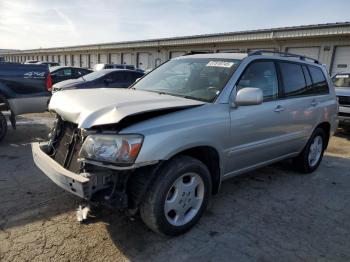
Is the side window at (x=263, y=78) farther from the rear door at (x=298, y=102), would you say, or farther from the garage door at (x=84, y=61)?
the garage door at (x=84, y=61)

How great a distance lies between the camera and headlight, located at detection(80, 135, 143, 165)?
2514 millimetres

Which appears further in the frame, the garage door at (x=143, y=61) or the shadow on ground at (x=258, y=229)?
the garage door at (x=143, y=61)

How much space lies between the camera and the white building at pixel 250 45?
1716 cm

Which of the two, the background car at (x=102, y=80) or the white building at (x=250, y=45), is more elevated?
the white building at (x=250, y=45)

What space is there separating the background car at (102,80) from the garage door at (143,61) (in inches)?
801

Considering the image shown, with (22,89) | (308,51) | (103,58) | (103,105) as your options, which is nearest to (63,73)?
(22,89)

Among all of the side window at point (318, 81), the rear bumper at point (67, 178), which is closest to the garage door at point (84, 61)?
the side window at point (318, 81)

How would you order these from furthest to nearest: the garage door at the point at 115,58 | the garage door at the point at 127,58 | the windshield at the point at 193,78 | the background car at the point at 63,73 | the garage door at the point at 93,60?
the garage door at the point at 93,60
the garage door at the point at 115,58
the garage door at the point at 127,58
the background car at the point at 63,73
the windshield at the point at 193,78

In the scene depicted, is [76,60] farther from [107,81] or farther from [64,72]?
[107,81]

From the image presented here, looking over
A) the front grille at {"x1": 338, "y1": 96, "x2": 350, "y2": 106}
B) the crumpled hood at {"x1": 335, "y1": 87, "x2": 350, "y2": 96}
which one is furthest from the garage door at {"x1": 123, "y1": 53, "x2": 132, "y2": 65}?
the front grille at {"x1": 338, "y1": 96, "x2": 350, "y2": 106}

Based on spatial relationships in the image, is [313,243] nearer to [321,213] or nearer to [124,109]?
[321,213]

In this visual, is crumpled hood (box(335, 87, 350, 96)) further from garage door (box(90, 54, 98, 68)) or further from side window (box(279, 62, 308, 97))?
garage door (box(90, 54, 98, 68))

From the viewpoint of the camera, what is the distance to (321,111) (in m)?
5.03

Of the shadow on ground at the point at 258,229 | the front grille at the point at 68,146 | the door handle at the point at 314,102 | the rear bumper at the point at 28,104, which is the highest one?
the door handle at the point at 314,102
